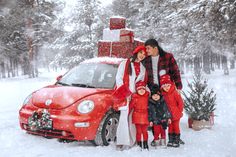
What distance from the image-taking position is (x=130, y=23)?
1606 inches

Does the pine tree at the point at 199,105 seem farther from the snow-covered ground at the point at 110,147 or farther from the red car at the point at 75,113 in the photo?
the red car at the point at 75,113

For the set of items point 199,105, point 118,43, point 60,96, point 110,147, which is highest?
point 118,43

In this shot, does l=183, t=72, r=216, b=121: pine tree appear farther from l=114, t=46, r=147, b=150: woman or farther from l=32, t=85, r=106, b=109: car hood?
l=32, t=85, r=106, b=109: car hood

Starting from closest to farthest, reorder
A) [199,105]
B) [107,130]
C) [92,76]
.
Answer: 1. [107,130]
2. [92,76]
3. [199,105]

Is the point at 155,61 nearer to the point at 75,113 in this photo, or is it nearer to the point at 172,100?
the point at 172,100

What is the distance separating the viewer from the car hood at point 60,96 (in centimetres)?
658

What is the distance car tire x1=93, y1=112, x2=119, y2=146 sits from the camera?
646cm

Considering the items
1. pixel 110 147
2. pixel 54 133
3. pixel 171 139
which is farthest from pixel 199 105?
pixel 54 133

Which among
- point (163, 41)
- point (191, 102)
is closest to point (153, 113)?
point (191, 102)

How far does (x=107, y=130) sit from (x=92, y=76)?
1475 mm

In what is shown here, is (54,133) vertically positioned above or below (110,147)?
above

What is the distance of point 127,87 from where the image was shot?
646cm

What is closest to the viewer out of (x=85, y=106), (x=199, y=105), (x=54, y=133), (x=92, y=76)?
(x=85, y=106)

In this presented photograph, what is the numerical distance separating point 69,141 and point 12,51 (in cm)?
3807
